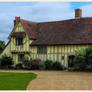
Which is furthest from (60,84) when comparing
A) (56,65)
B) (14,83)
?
(56,65)

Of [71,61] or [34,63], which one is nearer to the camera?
[71,61]

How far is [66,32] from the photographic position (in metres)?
28.3

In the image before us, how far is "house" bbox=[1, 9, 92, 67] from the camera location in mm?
26344

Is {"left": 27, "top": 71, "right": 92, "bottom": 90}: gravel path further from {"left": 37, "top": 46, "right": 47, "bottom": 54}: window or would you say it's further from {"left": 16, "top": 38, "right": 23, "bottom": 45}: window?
{"left": 16, "top": 38, "right": 23, "bottom": 45}: window

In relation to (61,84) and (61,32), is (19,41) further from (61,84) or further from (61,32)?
(61,84)

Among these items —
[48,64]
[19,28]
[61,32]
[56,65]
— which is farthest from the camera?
[19,28]

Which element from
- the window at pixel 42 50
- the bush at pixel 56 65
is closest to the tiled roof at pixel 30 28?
the window at pixel 42 50

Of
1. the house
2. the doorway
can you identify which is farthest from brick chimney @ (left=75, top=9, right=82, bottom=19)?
the doorway

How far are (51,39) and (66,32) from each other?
6.85 feet

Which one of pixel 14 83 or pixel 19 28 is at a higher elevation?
pixel 19 28

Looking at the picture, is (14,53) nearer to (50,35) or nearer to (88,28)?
(50,35)

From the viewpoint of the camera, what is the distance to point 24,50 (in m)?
29.9

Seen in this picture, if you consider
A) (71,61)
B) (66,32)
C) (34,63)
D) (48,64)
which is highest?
(66,32)

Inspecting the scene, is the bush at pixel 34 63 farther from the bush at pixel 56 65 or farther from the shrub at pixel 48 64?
the bush at pixel 56 65
